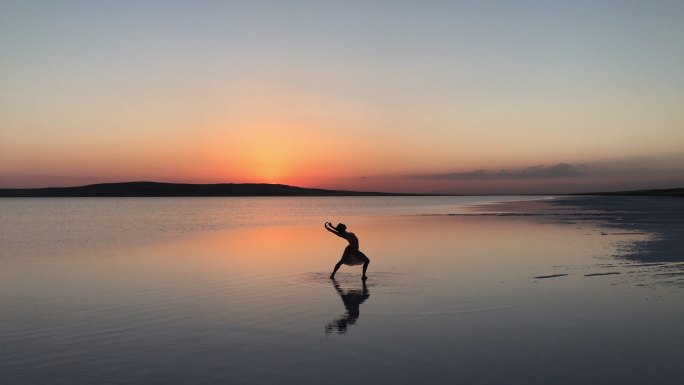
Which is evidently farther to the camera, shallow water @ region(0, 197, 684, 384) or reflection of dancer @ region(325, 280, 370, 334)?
reflection of dancer @ region(325, 280, 370, 334)

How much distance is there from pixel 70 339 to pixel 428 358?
20.2 feet

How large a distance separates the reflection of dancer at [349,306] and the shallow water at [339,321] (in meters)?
0.06

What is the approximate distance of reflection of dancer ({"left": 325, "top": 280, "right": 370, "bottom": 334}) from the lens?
33.8 feet

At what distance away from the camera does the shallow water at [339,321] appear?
784cm

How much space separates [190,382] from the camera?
737 cm

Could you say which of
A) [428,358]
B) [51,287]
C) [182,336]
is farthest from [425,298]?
[51,287]

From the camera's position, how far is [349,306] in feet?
40.2

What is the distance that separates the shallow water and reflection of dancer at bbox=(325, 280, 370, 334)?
58mm

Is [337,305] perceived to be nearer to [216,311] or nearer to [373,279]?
[216,311]

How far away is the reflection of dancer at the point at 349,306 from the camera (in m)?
10.3

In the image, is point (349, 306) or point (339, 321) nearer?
point (339, 321)

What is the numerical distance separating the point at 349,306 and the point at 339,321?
1461 mm

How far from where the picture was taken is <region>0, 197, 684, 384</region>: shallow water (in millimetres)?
7844

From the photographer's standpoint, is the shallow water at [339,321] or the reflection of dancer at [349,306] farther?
the reflection of dancer at [349,306]
